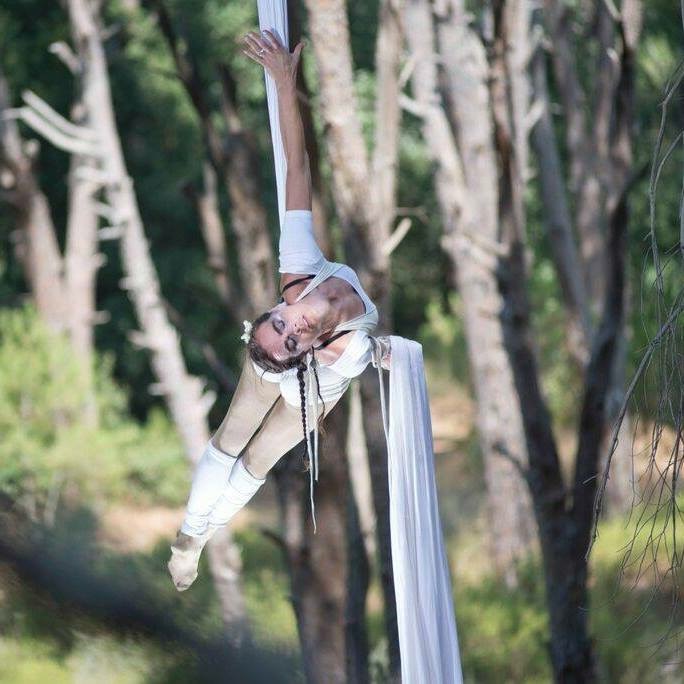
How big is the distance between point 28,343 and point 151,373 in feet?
11.2

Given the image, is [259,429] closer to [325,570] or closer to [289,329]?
[289,329]

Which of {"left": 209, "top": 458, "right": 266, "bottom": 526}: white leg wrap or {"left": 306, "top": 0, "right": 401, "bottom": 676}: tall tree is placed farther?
{"left": 306, "top": 0, "right": 401, "bottom": 676}: tall tree

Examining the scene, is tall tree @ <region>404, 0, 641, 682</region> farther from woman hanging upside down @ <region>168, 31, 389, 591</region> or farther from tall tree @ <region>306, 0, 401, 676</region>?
woman hanging upside down @ <region>168, 31, 389, 591</region>

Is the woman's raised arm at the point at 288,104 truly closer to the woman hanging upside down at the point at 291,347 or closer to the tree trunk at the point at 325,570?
the woman hanging upside down at the point at 291,347

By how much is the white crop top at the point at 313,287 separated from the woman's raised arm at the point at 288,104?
0.18ft

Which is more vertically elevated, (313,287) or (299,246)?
(299,246)

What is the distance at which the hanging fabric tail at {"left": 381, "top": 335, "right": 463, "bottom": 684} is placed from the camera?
2.95 metres

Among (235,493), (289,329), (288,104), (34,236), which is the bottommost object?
(235,493)

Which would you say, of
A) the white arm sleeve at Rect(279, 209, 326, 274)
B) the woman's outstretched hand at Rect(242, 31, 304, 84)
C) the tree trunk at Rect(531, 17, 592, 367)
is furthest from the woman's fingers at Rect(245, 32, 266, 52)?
the tree trunk at Rect(531, 17, 592, 367)

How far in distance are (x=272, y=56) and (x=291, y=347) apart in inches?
28.9

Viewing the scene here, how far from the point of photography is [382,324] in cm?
493

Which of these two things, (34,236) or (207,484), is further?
(34,236)

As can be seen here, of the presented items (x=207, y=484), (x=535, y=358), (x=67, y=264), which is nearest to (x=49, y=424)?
(x=67, y=264)

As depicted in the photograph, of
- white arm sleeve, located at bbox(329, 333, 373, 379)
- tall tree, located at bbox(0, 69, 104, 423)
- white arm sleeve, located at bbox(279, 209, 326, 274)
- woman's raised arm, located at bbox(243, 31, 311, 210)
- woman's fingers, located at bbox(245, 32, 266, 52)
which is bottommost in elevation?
white arm sleeve, located at bbox(329, 333, 373, 379)
